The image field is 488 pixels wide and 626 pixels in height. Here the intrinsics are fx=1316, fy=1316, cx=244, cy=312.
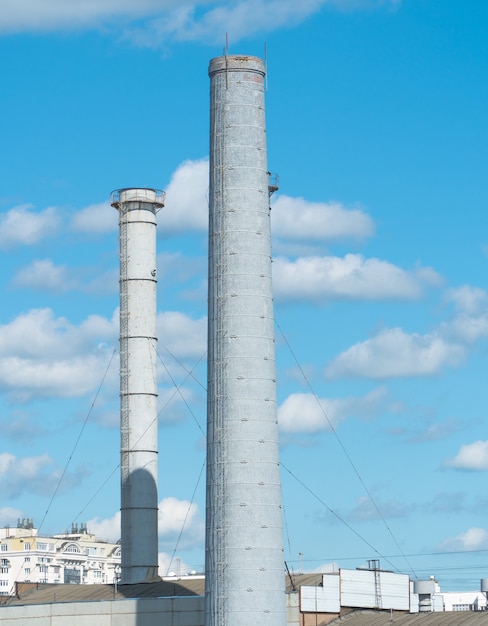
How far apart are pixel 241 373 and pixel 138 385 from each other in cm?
2428

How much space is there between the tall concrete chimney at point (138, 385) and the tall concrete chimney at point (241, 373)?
22.3 meters

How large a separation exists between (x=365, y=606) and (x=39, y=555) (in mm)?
137250

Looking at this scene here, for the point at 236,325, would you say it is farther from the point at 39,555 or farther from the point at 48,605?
the point at 39,555

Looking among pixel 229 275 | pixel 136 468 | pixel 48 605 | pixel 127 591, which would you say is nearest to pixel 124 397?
pixel 136 468

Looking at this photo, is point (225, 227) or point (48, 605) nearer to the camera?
point (225, 227)

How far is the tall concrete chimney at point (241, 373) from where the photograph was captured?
5134 cm

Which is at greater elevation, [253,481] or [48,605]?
[253,481]

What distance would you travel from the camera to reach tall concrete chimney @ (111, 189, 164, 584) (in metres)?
74.1

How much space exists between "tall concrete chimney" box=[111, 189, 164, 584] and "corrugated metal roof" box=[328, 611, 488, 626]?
16247 mm

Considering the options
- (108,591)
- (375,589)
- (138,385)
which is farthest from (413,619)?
(138,385)

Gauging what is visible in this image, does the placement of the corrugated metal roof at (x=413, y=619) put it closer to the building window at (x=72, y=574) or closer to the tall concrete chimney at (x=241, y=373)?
the tall concrete chimney at (x=241, y=373)

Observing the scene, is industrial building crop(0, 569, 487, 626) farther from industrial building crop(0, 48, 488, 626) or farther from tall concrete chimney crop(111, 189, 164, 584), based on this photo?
tall concrete chimney crop(111, 189, 164, 584)

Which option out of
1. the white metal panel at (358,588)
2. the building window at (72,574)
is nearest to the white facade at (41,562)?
the building window at (72,574)

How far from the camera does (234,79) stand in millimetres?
55156
